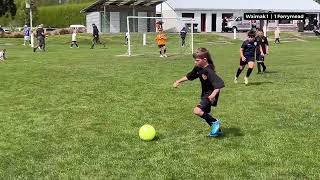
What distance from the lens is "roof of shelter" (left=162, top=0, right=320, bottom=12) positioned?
65.8 metres

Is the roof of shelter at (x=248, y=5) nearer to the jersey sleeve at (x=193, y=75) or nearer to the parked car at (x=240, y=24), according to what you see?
the parked car at (x=240, y=24)

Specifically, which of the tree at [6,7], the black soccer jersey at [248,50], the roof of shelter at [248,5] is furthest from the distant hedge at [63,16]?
the black soccer jersey at [248,50]

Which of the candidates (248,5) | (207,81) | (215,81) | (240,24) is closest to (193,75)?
(207,81)

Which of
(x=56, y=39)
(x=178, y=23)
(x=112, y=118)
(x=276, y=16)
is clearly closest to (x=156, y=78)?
(x=112, y=118)

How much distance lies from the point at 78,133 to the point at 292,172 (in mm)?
4176

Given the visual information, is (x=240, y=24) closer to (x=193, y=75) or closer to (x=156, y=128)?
(x=156, y=128)

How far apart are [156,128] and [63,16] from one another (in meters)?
82.3

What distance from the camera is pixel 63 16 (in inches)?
3514

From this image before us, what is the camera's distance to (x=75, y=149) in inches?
326

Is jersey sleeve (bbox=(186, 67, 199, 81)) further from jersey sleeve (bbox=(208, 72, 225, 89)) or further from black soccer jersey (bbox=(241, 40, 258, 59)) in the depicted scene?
black soccer jersey (bbox=(241, 40, 258, 59))

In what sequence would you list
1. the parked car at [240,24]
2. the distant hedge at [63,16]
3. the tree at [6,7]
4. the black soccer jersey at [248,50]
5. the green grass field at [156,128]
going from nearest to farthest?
the green grass field at [156,128], the black soccer jersey at [248,50], the parked car at [240,24], the tree at [6,7], the distant hedge at [63,16]

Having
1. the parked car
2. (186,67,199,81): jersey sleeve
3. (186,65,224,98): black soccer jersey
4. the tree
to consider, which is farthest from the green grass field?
the tree

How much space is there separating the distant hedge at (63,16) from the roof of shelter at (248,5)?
2716cm

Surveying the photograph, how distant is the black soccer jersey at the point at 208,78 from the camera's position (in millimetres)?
8477
